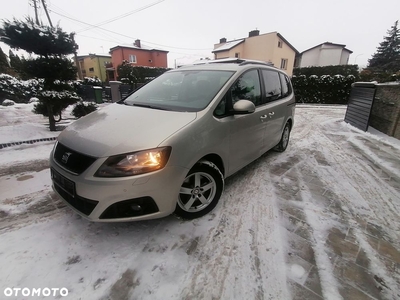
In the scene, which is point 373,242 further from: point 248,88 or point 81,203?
point 81,203

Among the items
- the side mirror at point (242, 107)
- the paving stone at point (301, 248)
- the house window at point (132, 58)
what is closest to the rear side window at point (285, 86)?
the side mirror at point (242, 107)

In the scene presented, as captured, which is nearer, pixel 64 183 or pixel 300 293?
pixel 300 293

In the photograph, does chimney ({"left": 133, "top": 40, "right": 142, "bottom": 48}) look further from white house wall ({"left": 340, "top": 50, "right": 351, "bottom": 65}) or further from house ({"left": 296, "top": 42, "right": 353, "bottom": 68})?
white house wall ({"left": 340, "top": 50, "right": 351, "bottom": 65})

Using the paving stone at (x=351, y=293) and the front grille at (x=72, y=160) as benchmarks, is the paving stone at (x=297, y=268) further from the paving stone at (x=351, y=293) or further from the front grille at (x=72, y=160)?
the front grille at (x=72, y=160)

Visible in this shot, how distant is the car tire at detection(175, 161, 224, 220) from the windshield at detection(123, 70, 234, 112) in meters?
0.68

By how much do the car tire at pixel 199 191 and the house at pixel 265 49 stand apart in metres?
24.5

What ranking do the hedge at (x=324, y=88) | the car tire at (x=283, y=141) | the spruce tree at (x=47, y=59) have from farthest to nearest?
the hedge at (x=324, y=88)
the spruce tree at (x=47, y=59)
the car tire at (x=283, y=141)

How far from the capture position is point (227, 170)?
8.67 feet

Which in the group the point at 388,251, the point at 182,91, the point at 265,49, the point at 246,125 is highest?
the point at 265,49

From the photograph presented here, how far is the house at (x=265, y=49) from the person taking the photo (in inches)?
912

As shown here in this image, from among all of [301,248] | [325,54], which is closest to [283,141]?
[301,248]

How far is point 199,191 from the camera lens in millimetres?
2305

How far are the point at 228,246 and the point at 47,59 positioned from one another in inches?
237

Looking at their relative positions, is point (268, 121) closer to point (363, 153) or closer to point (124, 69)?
point (363, 153)
